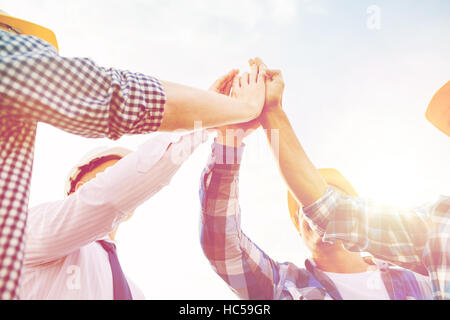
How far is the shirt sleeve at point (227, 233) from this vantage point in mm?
1982

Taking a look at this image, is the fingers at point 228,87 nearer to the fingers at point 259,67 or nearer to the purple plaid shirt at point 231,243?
the fingers at point 259,67

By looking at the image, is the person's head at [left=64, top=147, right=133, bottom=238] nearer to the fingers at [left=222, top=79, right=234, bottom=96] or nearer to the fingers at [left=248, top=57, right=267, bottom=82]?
the fingers at [left=222, top=79, right=234, bottom=96]

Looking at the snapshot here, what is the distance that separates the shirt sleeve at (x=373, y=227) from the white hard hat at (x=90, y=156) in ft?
4.74

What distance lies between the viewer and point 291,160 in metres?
1.92

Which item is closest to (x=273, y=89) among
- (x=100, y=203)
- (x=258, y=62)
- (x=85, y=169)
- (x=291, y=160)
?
(x=258, y=62)

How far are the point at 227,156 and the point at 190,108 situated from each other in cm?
88

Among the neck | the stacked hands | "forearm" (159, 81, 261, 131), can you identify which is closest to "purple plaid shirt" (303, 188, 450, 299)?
the stacked hands

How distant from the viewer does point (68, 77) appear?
3.10ft

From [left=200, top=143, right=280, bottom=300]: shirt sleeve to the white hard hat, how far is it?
30.1 inches

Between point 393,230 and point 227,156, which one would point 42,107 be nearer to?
point 227,156

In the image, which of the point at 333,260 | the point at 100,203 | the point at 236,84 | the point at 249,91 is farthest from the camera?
the point at 333,260

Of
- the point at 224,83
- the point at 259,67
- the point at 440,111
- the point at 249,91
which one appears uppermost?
the point at 259,67

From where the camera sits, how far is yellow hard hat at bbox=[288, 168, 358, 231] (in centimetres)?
303
